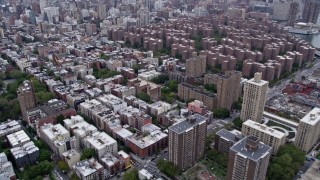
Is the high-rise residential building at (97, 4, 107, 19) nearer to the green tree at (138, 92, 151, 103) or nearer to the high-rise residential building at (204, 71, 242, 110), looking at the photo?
the green tree at (138, 92, 151, 103)

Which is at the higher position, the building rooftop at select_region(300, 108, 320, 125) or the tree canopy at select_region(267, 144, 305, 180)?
the building rooftop at select_region(300, 108, 320, 125)

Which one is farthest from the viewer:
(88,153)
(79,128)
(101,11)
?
(101,11)

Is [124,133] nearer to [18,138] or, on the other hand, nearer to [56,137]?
[56,137]

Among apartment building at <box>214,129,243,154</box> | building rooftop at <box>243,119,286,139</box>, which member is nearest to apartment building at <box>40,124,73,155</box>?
apartment building at <box>214,129,243,154</box>

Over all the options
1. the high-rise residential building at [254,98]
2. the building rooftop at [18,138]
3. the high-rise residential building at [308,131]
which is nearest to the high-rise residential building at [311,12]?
the high-rise residential building at [254,98]

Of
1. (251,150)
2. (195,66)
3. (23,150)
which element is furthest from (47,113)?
(195,66)

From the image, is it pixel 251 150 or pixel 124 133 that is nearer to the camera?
pixel 251 150
